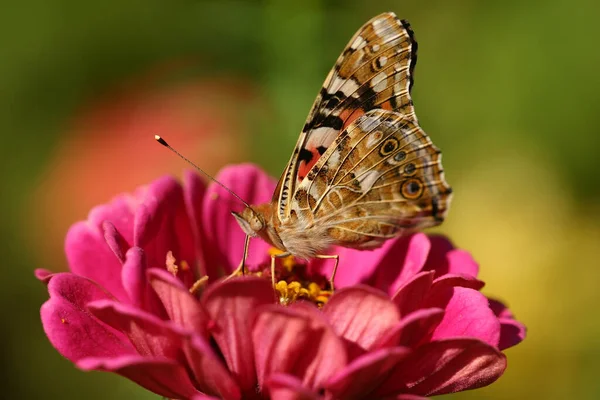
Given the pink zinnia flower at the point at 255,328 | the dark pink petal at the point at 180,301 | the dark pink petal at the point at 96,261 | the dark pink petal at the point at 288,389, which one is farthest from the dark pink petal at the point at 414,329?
the dark pink petal at the point at 96,261

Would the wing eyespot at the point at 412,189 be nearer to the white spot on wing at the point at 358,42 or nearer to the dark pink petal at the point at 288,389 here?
the white spot on wing at the point at 358,42

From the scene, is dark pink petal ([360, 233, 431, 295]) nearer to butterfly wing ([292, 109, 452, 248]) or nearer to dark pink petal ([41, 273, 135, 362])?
butterfly wing ([292, 109, 452, 248])

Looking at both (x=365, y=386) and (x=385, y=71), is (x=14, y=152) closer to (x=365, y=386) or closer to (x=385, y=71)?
(x=385, y=71)

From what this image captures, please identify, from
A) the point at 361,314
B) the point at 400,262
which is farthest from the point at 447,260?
the point at 361,314

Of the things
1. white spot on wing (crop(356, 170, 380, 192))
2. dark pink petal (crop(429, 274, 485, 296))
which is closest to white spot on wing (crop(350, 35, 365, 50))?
white spot on wing (crop(356, 170, 380, 192))

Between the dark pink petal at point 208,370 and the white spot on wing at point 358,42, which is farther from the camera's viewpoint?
the white spot on wing at point 358,42

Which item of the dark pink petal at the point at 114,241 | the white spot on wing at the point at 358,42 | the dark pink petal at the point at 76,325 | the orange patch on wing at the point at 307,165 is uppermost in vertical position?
the white spot on wing at the point at 358,42

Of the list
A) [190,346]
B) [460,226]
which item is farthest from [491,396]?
[190,346]
